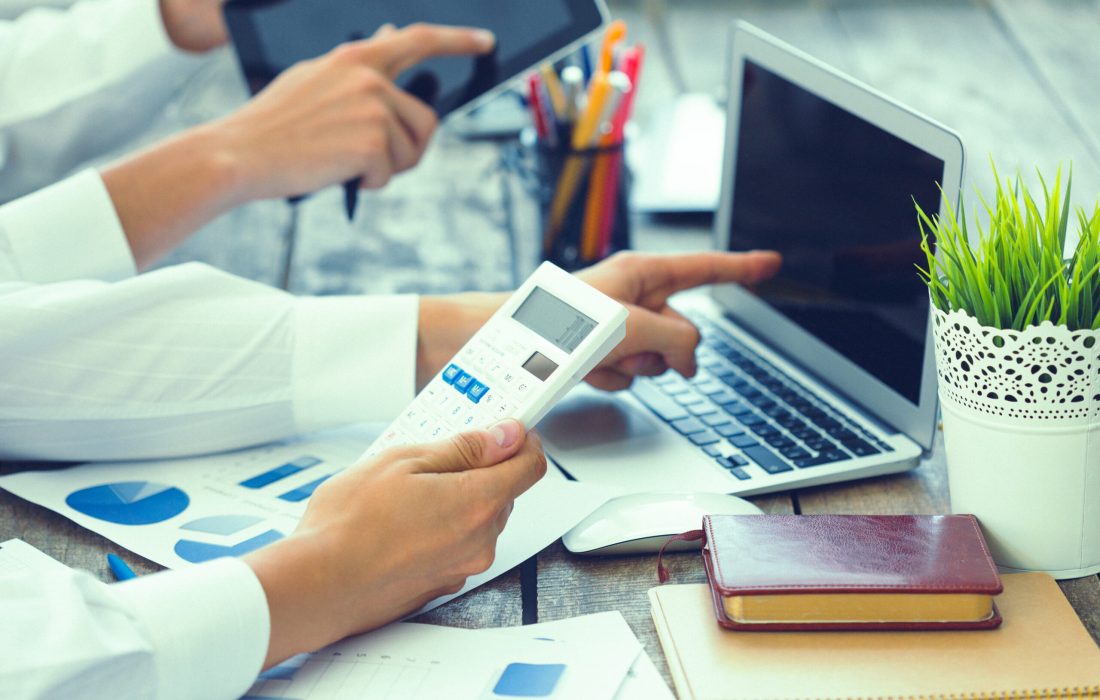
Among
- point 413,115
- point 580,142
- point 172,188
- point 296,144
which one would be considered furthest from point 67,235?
point 580,142

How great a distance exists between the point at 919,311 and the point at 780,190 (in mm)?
203

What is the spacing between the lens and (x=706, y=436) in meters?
0.89

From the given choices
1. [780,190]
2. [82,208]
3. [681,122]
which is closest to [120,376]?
[82,208]

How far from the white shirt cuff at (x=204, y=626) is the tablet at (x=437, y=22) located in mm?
711

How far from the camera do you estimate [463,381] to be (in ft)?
2.51

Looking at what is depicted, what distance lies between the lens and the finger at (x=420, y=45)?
119 cm

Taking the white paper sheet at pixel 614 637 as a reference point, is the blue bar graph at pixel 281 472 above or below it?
above

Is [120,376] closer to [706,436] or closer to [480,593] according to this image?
[480,593]

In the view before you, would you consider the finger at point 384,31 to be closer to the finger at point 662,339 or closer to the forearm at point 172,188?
the forearm at point 172,188

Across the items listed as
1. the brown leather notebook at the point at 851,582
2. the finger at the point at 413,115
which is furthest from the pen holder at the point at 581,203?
the brown leather notebook at the point at 851,582

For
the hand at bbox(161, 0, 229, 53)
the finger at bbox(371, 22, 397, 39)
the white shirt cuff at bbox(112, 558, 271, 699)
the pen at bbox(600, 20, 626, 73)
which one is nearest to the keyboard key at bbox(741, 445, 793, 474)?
the white shirt cuff at bbox(112, 558, 271, 699)

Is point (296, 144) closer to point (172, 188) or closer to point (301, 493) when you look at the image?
point (172, 188)

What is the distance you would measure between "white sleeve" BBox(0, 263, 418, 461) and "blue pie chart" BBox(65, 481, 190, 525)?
4 centimetres

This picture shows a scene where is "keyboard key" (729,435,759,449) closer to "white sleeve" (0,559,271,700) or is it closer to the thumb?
the thumb
